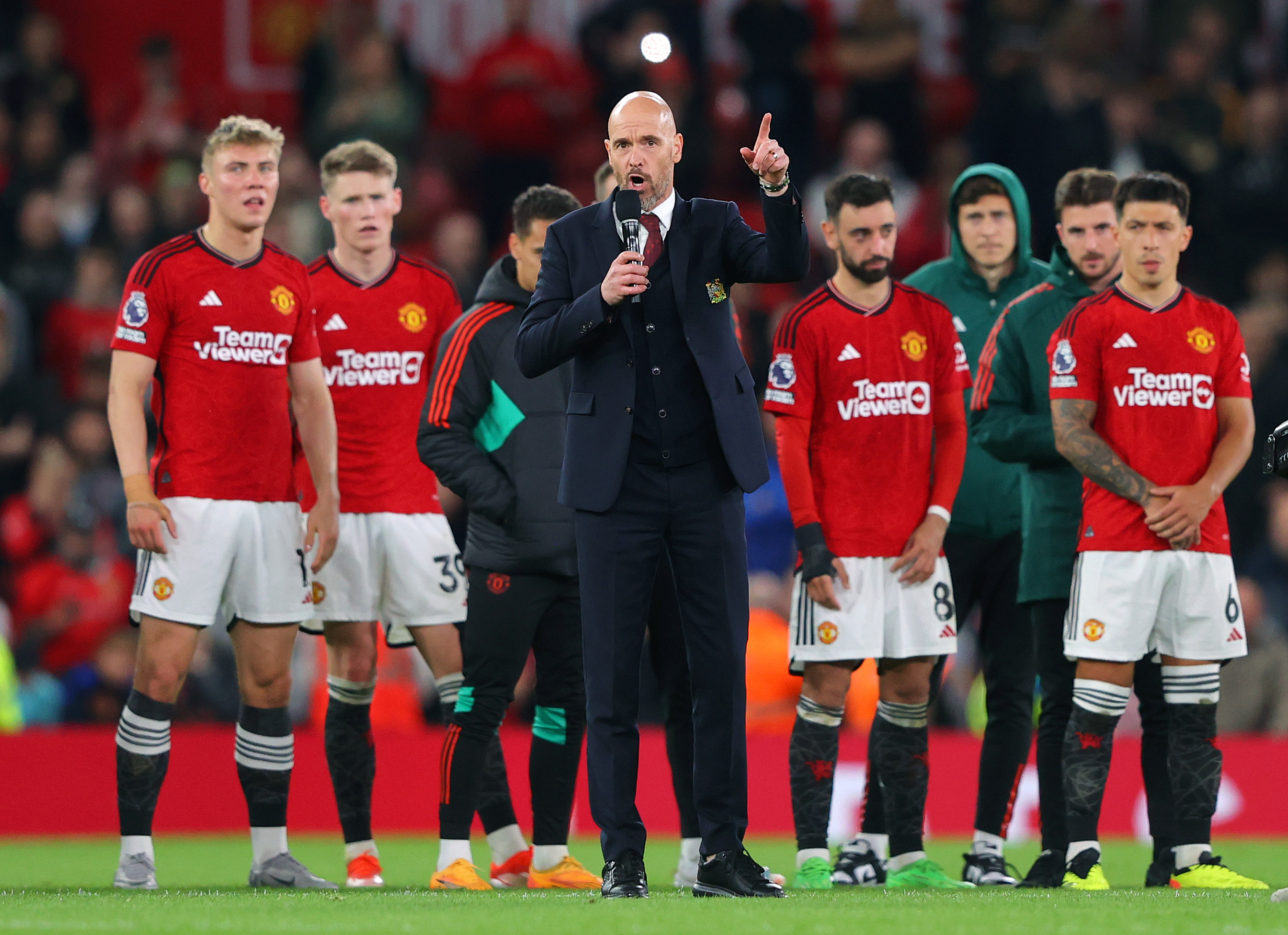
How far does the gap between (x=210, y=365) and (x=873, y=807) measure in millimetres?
3051

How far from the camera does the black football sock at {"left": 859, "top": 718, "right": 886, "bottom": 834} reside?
7250 mm

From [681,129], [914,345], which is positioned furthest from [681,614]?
[681,129]

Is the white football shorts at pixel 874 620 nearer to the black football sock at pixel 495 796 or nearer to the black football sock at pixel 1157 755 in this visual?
the black football sock at pixel 1157 755

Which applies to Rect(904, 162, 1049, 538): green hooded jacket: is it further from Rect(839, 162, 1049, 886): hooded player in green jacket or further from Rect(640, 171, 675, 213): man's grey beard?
Rect(640, 171, 675, 213): man's grey beard

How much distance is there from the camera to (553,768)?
22.9 ft

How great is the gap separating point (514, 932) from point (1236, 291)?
10.6m

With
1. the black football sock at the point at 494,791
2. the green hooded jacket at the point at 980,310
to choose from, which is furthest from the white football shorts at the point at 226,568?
the green hooded jacket at the point at 980,310

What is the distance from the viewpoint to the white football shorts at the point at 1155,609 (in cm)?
661

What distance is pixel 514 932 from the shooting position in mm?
4785

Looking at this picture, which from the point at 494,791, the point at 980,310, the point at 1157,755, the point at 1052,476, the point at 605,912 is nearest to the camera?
the point at 605,912

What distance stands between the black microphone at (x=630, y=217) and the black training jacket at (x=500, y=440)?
130 centimetres

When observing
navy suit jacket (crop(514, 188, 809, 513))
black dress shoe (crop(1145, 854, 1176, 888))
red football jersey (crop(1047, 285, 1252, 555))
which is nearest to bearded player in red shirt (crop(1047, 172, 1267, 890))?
red football jersey (crop(1047, 285, 1252, 555))

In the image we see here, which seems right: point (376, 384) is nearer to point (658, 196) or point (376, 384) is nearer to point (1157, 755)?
point (658, 196)

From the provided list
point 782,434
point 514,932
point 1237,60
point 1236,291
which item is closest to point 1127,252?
point 782,434
